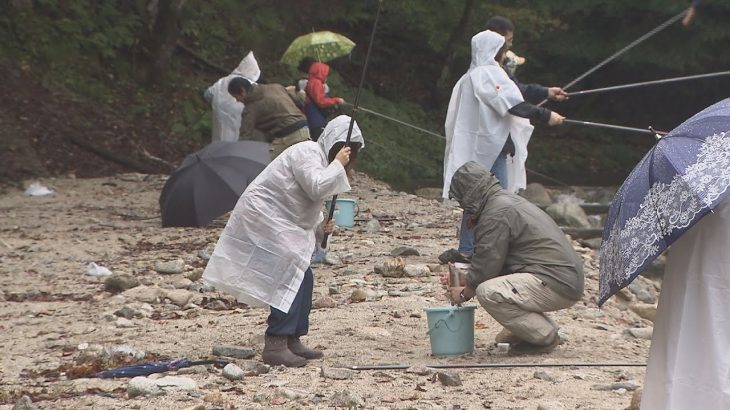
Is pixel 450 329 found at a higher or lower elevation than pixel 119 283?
higher

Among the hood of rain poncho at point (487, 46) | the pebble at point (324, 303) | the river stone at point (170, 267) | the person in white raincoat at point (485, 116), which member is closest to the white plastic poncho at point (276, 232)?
the pebble at point (324, 303)

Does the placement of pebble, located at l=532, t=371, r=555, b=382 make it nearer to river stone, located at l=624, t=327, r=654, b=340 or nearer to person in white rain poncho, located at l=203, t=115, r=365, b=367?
person in white rain poncho, located at l=203, t=115, r=365, b=367

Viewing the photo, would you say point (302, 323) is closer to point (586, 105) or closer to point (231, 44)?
point (231, 44)

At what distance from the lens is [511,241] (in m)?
7.09

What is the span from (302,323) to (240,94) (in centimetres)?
536

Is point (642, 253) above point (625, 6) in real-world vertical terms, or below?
below

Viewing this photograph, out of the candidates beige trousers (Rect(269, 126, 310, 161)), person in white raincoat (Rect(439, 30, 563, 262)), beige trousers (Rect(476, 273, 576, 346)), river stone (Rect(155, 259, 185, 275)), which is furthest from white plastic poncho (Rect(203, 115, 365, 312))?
beige trousers (Rect(269, 126, 310, 161))

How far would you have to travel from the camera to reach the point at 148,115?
20062 mm

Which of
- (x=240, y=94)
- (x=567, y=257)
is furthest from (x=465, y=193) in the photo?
(x=240, y=94)

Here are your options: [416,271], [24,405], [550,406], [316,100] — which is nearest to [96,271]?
[416,271]

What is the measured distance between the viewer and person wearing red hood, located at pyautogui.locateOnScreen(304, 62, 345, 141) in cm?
1238

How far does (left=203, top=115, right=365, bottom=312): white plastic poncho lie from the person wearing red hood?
5435 millimetres

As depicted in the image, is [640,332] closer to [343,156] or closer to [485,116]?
[485,116]

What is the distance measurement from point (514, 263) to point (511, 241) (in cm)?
13
